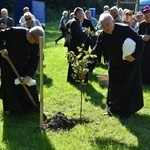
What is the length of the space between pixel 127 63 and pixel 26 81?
1841 mm

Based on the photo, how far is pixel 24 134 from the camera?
17.8ft

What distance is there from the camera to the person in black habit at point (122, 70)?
582cm

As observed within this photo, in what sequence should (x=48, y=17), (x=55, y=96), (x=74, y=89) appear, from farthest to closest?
(x=48, y=17)
(x=74, y=89)
(x=55, y=96)

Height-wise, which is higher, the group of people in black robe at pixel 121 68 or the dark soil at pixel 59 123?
the group of people in black robe at pixel 121 68

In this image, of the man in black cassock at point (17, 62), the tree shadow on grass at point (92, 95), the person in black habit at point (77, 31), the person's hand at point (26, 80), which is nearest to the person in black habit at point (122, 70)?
the tree shadow on grass at point (92, 95)

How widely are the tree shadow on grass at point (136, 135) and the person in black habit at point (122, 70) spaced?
0.21 meters

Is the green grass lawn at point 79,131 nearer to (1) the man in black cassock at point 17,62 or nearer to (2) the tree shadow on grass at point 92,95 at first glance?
(2) the tree shadow on grass at point 92,95

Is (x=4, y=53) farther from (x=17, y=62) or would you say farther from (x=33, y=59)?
(x=33, y=59)

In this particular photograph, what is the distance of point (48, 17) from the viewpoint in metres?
44.9

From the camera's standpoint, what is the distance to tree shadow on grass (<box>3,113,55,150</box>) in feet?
16.5

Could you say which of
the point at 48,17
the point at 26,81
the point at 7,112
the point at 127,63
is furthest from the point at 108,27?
the point at 48,17

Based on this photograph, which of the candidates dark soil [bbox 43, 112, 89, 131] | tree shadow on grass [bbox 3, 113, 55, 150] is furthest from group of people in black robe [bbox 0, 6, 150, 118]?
dark soil [bbox 43, 112, 89, 131]

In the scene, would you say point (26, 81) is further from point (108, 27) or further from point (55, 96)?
point (55, 96)

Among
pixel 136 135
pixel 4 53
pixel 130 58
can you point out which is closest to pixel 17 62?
pixel 4 53
